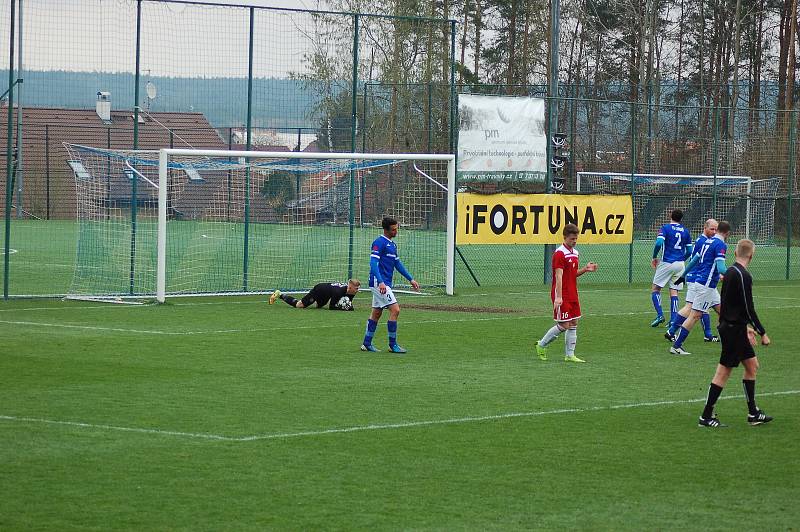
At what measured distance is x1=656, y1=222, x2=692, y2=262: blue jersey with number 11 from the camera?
20344mm

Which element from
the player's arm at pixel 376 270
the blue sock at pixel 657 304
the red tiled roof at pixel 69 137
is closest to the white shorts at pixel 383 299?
the player's arm at pixel 376 270

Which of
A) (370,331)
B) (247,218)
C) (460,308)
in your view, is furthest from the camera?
(247,218)

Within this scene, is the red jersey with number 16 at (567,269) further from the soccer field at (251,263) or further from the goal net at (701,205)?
the goal net at (701,205)

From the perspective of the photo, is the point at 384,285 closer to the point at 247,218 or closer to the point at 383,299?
the point at 383,299

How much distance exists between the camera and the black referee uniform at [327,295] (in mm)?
22406

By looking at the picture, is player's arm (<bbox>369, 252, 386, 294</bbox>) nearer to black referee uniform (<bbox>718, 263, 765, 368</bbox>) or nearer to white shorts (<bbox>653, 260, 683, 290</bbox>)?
white shorts (<bbox>653, 260, 683, 290</bbox>)

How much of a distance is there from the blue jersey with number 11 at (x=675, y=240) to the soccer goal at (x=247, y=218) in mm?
6245

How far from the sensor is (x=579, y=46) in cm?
6175

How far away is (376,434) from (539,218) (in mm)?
17976

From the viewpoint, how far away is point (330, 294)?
2245cm

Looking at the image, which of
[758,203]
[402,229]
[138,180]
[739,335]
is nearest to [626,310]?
[402,229]

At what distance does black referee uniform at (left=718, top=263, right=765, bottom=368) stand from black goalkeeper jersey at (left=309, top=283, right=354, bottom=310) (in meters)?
11.7

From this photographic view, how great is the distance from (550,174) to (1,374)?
58.1ft

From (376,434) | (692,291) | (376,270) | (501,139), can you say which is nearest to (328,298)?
(376,270)
